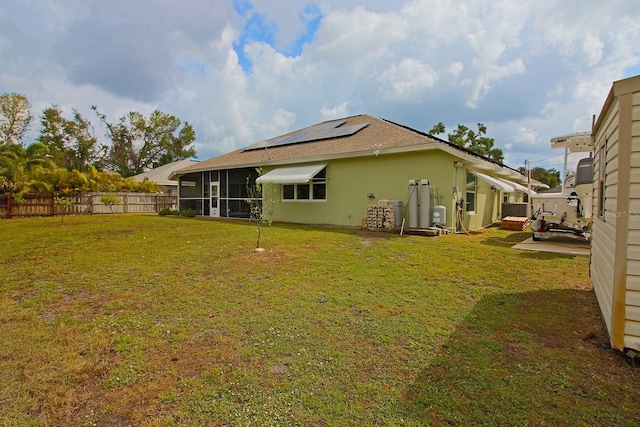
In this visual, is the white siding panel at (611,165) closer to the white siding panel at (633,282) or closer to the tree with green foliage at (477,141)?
the white siding panel at (633,282)

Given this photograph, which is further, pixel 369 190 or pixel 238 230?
pixel 369 190

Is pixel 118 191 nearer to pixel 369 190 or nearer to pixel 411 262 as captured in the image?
pixel 369 190

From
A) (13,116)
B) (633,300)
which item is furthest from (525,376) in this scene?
(13,116)

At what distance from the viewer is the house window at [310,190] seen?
1516 centimetres

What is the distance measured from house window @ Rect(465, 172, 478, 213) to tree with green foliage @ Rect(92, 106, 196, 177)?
48.2 meters

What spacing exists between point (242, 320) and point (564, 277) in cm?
646

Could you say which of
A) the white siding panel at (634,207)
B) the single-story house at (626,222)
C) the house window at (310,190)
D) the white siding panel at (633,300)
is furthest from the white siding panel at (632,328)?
the house window at (310,190)

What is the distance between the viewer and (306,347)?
349 centimetres

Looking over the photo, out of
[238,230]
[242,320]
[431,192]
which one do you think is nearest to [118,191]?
[238,230]

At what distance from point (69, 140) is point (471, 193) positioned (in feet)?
169

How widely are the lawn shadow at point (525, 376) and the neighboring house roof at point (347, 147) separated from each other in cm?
845

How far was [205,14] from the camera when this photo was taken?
1178cm

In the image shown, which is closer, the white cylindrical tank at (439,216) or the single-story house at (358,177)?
the white cylindrical tank at (439,216)

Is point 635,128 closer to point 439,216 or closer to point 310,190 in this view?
point 439,216
